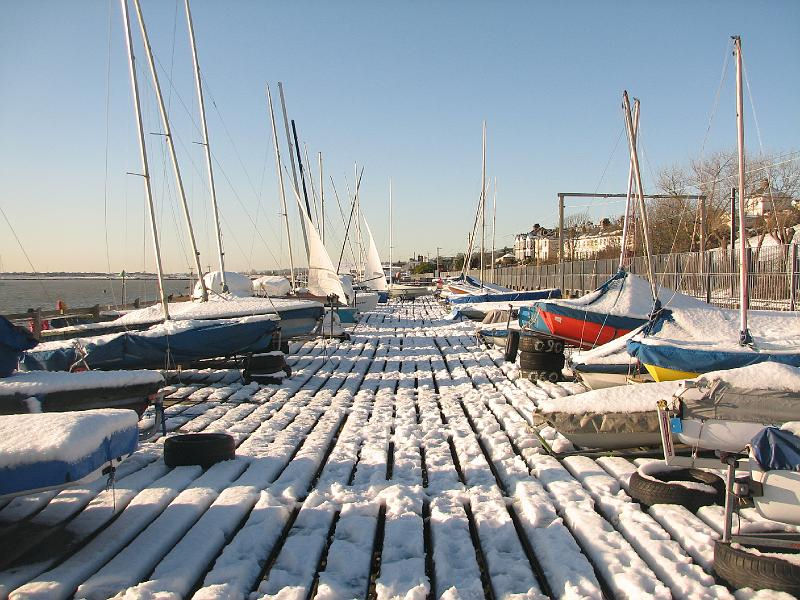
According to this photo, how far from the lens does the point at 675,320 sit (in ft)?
34.9

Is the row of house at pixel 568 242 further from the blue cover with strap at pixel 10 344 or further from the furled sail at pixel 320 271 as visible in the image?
the blue cover with strap at pixel 10 344

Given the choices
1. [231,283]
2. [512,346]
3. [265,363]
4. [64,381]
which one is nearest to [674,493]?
[64,381]

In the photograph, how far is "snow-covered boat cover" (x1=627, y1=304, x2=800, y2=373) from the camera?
905 centimetres

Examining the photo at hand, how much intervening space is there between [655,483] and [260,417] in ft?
19.1

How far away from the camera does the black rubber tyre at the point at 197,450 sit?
271 inches

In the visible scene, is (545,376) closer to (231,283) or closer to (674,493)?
(674,493)

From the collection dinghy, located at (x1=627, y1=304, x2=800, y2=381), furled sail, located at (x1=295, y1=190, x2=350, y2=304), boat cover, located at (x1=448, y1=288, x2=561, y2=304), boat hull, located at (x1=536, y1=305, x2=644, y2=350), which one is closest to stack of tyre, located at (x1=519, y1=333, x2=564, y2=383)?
boat hull, located at (x1=536, y1=305, x2=644, y2=350)

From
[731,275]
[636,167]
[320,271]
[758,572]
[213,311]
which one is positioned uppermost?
[636,167]

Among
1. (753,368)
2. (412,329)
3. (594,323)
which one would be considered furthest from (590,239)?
(753,368)

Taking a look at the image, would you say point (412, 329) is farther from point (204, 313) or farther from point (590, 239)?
point (590, 239)

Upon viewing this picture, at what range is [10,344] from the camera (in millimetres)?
6934

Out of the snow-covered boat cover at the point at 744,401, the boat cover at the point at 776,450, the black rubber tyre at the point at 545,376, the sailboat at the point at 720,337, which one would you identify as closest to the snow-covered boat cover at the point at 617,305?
the black rubber tyre at the point at 545,376

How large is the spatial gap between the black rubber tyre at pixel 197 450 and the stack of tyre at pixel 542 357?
22.5 ft

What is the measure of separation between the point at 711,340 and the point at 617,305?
4.23 metres
